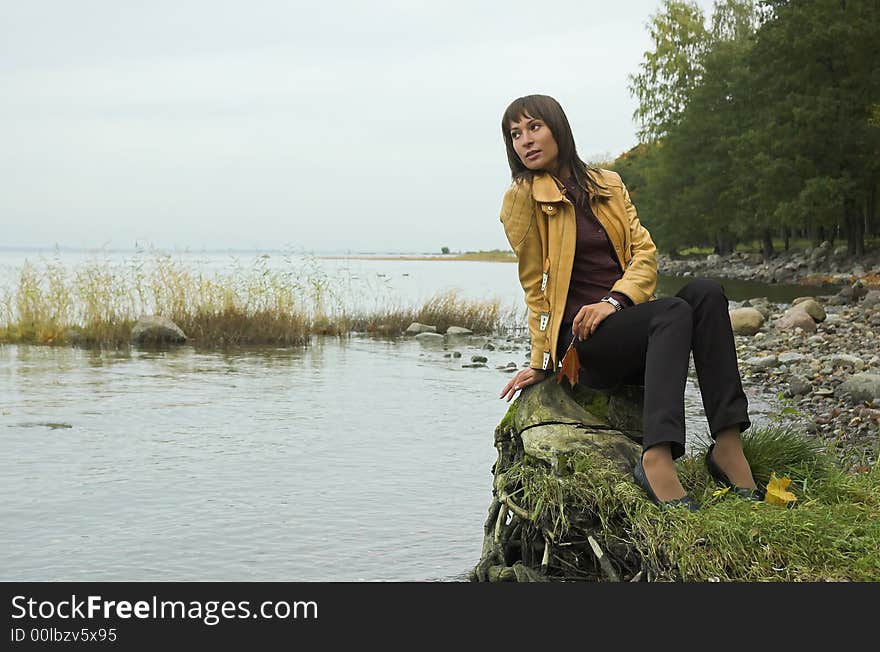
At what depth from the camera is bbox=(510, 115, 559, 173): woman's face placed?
433cm

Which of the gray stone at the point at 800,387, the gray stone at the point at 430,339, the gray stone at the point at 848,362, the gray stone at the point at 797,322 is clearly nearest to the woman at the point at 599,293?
the gray stone at the point at 800,387

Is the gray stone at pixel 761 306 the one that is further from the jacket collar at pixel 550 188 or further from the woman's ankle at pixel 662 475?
the woman's ankle at pixel 662 475

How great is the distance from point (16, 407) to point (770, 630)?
9803 millimetres

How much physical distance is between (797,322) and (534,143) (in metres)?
14.1

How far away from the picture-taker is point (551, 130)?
14.2 feet

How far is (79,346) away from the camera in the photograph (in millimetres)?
17000

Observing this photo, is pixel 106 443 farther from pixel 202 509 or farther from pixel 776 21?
pixel 776 21

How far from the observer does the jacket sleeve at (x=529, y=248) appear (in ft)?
14.2

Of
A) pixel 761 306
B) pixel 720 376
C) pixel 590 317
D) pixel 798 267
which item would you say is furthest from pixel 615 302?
pixel 798 267

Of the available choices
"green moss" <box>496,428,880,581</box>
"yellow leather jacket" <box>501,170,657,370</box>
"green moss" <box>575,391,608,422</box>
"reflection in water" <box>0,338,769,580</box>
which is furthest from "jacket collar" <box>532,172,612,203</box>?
"reflection in water" <box>0,338,769,580</box>

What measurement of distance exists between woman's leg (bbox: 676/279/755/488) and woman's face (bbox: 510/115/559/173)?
81cm

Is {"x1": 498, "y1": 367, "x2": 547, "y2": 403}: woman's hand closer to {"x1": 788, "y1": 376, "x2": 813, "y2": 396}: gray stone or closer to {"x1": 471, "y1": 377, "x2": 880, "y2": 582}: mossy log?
{"x1": 471, "y1": 377, "x2": 880, "y2": 582}: mossy log

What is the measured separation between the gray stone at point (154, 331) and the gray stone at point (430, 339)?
428cm

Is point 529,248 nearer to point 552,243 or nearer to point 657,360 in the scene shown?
point 552,243
